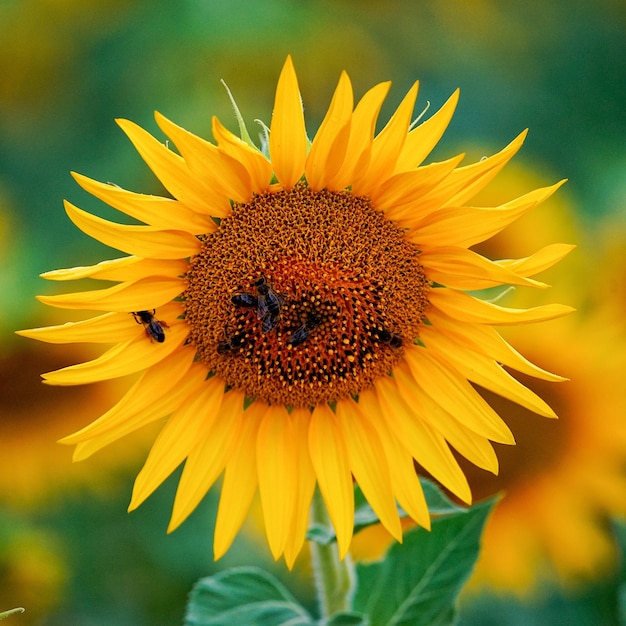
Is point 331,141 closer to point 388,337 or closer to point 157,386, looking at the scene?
point 388,337

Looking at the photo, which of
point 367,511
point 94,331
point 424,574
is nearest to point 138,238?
point 94,331

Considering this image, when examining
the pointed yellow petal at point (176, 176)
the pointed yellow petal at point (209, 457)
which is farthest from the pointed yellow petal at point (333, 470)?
the pointed yellow petal at point (176, 176)

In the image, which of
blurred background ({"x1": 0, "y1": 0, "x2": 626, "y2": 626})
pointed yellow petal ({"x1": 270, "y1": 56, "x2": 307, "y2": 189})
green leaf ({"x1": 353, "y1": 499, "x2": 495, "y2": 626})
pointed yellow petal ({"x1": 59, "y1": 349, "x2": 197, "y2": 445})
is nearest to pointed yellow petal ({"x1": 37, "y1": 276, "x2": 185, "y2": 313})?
pointed yellow petal ({"x1": 59, "y1": 349, "x2": 197, "y2": 445})

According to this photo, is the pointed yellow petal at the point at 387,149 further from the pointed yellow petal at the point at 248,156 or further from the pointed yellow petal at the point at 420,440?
the pointed yellow petal at the point at 420,440

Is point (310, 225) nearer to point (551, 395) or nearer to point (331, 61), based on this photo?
point (551, 395)

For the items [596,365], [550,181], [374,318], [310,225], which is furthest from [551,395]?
[310,225]

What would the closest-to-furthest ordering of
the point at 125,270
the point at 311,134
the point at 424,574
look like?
1. the point at 125,270
2. the point at 424,574
3. the point at 311,134

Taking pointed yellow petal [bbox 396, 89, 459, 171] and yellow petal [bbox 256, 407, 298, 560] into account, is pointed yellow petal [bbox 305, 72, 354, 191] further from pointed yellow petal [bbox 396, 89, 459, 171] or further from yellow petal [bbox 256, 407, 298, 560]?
yellow petal [bbox 256, 407, 298, 560]
